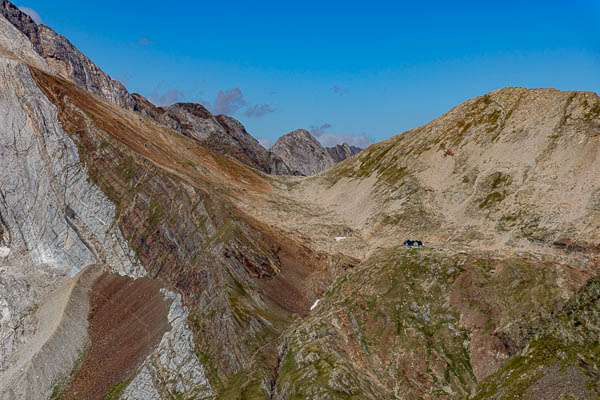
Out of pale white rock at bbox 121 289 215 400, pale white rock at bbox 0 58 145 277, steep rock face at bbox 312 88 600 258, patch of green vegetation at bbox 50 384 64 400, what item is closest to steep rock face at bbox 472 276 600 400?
steep rock face at bbox 312 88 600 258

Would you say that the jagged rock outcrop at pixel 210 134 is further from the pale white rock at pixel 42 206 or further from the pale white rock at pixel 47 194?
the pale white rock at pixel 47 194

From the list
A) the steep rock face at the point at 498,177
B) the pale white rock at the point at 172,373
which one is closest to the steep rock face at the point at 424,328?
the pale white rock at the point at 172,373

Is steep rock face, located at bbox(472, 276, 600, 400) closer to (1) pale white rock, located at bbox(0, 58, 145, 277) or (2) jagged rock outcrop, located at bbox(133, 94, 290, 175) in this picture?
(1) pale white rock, located at bbox(0, 58, 145, 277)

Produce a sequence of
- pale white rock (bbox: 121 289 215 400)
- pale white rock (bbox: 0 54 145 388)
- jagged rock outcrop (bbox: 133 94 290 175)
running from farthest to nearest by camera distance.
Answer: jagged rock outcrop (bbox: 133 94 290 175)
pale white rock (bbox: 0 54 145 388)
pale white rock (bbox: 121 289 215 400)

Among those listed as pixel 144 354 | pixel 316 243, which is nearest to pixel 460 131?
pixel 316 243

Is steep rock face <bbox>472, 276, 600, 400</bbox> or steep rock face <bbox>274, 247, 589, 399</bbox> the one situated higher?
steep rock face <bbox>274, 247, 589, 399</bbox>

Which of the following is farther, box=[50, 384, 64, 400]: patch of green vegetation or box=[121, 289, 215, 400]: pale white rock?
box=[50, 384, 64, 400]: patch of green vegetation

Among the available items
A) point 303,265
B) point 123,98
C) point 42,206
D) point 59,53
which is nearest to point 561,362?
point 303,265

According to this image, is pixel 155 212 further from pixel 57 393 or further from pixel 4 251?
pixel 57 393

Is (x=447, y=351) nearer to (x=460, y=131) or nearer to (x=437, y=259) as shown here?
(x=437, y=259)

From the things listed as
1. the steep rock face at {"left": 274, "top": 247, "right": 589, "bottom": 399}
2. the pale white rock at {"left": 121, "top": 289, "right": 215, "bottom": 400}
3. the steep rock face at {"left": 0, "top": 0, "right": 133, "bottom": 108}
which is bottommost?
the steep rock face at {"left": 274, "top": 247, "right": 589, "bottom": 399}

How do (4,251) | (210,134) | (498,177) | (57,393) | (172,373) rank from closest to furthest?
(172,373)
(57,393)
(4,251)
(498,177)
(210,134)
